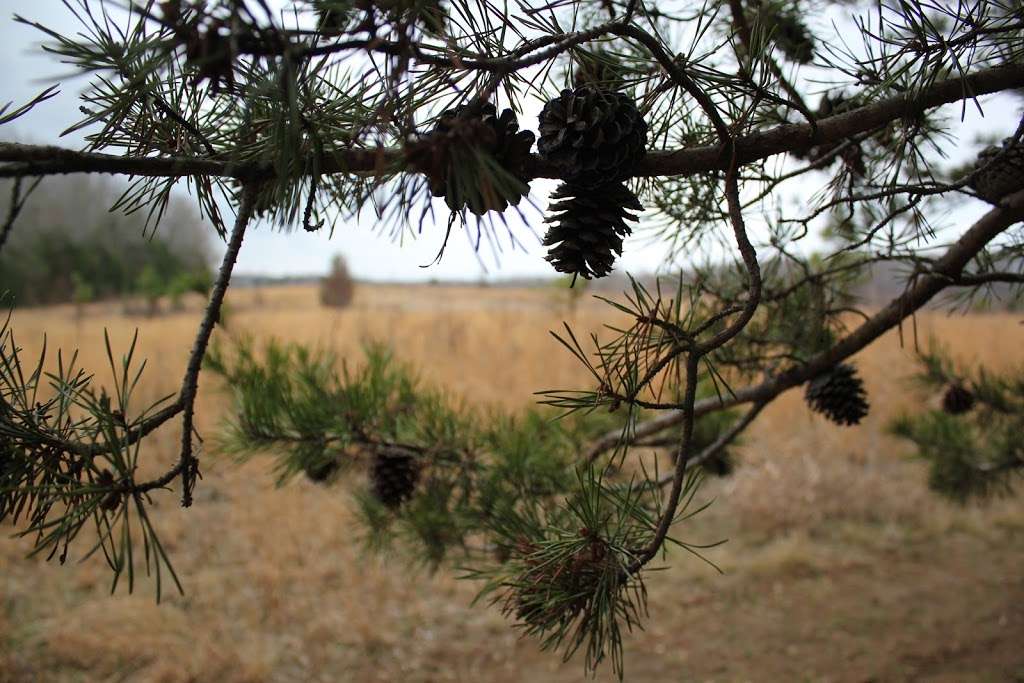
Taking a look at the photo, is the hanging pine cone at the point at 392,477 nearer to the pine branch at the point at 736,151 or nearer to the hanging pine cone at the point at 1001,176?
the pine branch at the point at 736,151

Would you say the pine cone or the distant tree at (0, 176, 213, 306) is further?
the distant tree at (0, 176, 213, 306)

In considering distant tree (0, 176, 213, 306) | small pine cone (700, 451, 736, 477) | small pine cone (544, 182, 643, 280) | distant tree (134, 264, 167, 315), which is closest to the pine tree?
small pine cone (544, 182, 643, 280)

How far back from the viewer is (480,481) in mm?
709

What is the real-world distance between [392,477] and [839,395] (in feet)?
1.49

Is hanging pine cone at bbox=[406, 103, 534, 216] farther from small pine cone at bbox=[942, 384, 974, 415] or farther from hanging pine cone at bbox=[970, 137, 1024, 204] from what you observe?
small pine cone at bbox=[942, 384, 974, 415]

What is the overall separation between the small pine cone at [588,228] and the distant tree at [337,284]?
27.9ft

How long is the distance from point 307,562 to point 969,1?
1.72 metres

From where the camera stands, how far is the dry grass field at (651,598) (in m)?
1.18

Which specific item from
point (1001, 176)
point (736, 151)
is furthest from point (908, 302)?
point (736, 151)

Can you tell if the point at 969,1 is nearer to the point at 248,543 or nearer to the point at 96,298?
the point at 248,543

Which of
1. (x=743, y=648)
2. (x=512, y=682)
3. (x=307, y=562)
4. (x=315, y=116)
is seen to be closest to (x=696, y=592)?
(x=743, y=648)

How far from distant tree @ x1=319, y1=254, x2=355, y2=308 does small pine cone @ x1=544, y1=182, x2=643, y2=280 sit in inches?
335

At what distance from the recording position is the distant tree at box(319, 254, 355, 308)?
28.6 feet

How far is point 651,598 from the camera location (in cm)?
150
